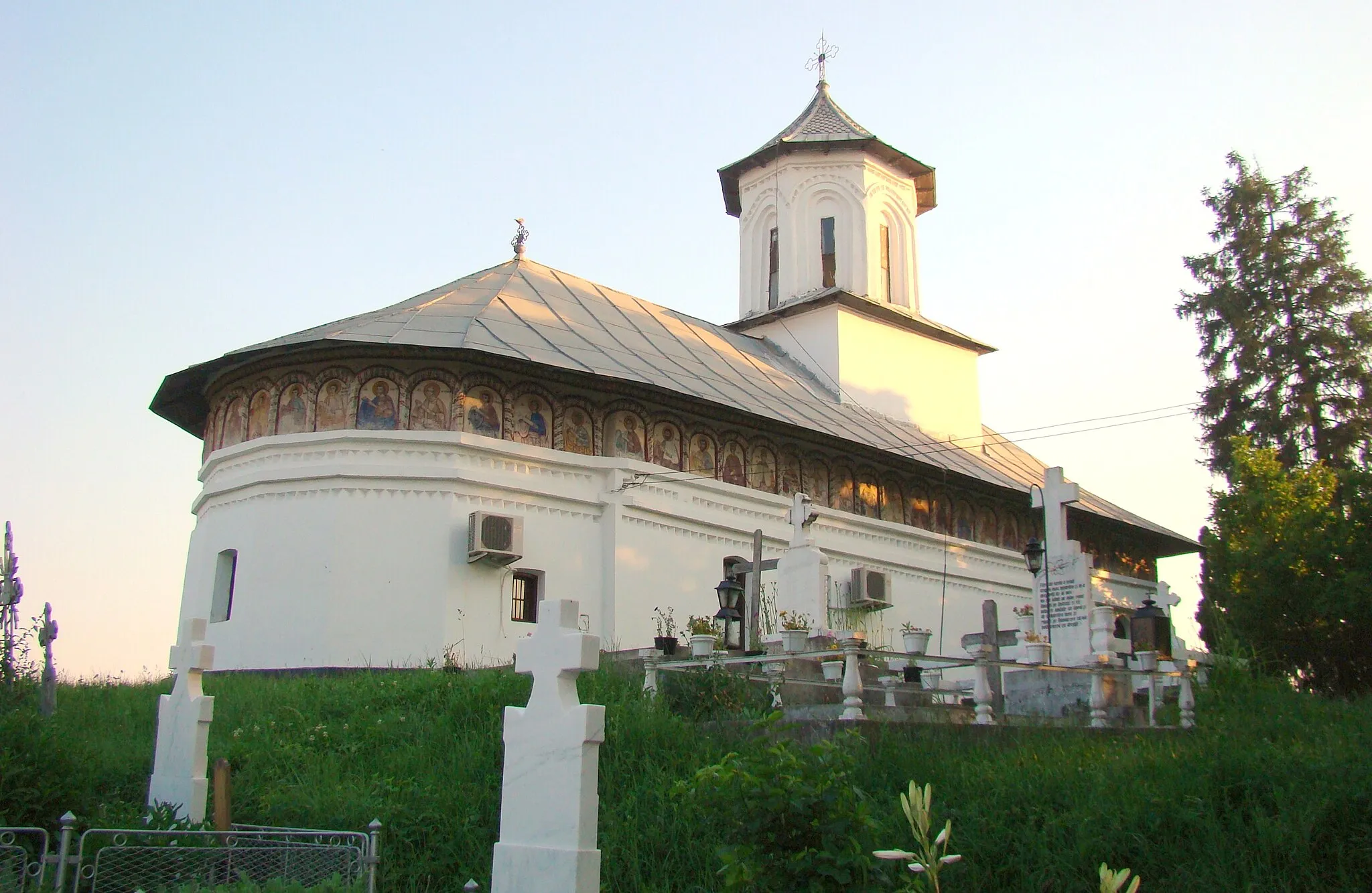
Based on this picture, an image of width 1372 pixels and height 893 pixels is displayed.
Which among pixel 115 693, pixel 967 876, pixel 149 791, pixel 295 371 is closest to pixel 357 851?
pixel 149 791

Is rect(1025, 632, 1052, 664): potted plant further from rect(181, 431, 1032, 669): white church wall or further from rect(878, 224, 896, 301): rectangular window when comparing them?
rect(878, 224, 896, 301): rectangular window

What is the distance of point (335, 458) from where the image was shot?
17.3 metres

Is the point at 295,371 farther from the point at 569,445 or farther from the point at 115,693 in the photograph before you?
the point at 115,693

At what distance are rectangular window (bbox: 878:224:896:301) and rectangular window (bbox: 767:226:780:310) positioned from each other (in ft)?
7.87

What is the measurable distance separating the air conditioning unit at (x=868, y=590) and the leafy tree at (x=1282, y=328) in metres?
7.63

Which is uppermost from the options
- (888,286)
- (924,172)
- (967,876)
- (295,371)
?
(924,172)

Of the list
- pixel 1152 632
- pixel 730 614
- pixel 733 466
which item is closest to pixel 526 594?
pixel 730 614

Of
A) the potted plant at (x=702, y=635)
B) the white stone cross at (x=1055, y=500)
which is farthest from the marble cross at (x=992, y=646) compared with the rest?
the potted plant at (x=702, y=635)

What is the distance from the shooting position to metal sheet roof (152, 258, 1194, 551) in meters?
18.0

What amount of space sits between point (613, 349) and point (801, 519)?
490 cm

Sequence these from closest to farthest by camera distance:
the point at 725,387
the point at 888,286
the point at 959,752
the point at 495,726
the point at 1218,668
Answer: the point at 959,752 < the point at 495,726 < the point at 1218,668 < the point at 725,387 < the point at 888,286

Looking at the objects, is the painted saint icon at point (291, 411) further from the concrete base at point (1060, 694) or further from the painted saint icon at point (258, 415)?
the concrete base at point (1060, 694)

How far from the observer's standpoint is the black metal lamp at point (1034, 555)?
14.8 m

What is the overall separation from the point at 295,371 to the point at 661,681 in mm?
8737
